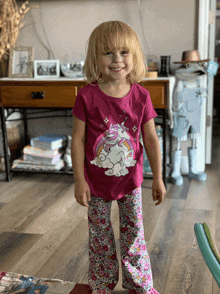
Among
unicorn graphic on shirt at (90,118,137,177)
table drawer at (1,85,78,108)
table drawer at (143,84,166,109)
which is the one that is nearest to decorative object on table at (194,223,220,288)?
unicorn graphic on shirt at (90,118,137,177)

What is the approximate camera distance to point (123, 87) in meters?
1.17

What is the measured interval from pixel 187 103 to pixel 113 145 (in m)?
1.58

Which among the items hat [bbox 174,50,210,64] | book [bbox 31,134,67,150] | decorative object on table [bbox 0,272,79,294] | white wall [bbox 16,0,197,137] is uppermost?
white wall [bbox 16,0,197,137]

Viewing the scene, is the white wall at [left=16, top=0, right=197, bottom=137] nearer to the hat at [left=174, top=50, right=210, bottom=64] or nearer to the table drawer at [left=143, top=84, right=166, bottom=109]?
the hat at [left=174, top=50, right=210, bottom=64]

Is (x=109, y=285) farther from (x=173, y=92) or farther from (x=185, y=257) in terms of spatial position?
(x=173, y=92)

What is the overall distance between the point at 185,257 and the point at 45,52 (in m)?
2.12

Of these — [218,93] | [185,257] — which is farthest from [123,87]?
[218,93]

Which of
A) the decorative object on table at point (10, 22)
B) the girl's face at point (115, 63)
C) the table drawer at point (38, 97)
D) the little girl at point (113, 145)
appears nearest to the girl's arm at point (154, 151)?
the little girl at point (113, 145)

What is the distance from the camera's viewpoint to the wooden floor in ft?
4.90

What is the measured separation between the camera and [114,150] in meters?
1.15

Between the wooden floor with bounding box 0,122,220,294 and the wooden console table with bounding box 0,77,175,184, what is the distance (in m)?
0.39

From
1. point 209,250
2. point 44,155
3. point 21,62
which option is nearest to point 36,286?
point 209,250

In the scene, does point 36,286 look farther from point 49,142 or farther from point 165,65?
point 165,65

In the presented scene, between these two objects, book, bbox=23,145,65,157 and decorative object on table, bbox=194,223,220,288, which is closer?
decorative object on table, bbox=194,223,220,288
